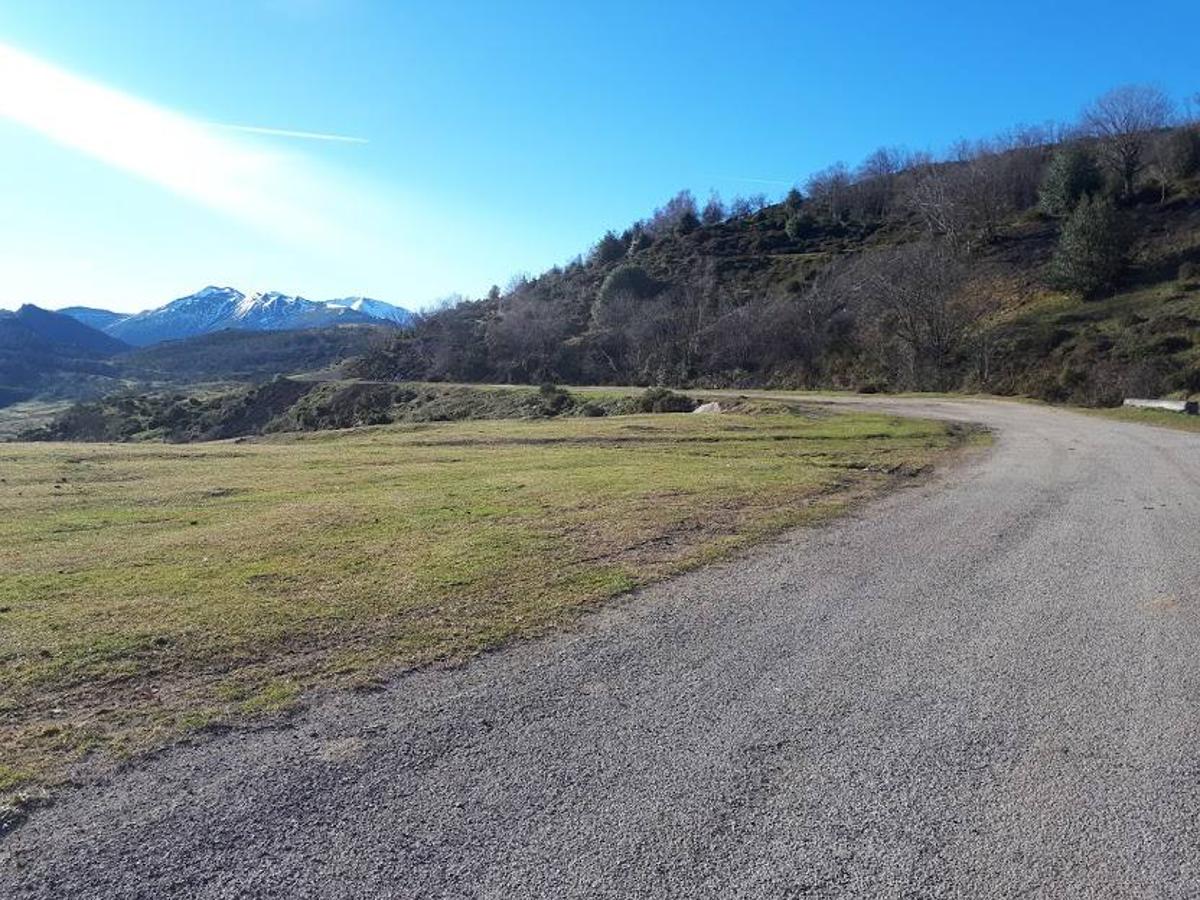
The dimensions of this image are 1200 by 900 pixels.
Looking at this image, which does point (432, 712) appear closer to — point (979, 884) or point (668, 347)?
point (979, 884)

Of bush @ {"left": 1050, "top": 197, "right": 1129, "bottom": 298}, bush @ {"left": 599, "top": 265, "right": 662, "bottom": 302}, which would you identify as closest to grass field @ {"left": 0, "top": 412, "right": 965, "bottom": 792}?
bush @ {"left": 1050, "top": 197, "right": 1129, "bottom": 298}

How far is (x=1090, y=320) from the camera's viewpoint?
44.9m

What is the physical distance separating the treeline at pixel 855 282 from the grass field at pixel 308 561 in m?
30.0

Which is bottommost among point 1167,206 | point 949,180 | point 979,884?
point 979,884

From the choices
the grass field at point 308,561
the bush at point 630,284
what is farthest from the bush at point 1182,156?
the grass field at point 308,561

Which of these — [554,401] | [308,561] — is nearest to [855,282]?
[554,401]

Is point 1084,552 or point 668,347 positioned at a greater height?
point 668,347

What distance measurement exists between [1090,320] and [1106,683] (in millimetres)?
46853

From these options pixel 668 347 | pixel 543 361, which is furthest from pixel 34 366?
pixel 668 347

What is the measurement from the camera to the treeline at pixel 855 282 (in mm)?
48438

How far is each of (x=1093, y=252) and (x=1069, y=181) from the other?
21999 mm

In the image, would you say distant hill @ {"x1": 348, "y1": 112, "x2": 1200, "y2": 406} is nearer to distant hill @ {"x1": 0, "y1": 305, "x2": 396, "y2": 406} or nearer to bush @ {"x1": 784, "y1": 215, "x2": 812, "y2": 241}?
bush @ {"x1": 784, "y1": 215, "x2": 812, "y2": 241}

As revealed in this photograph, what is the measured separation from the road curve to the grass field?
672 millimetres

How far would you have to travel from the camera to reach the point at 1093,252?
4841 cm
